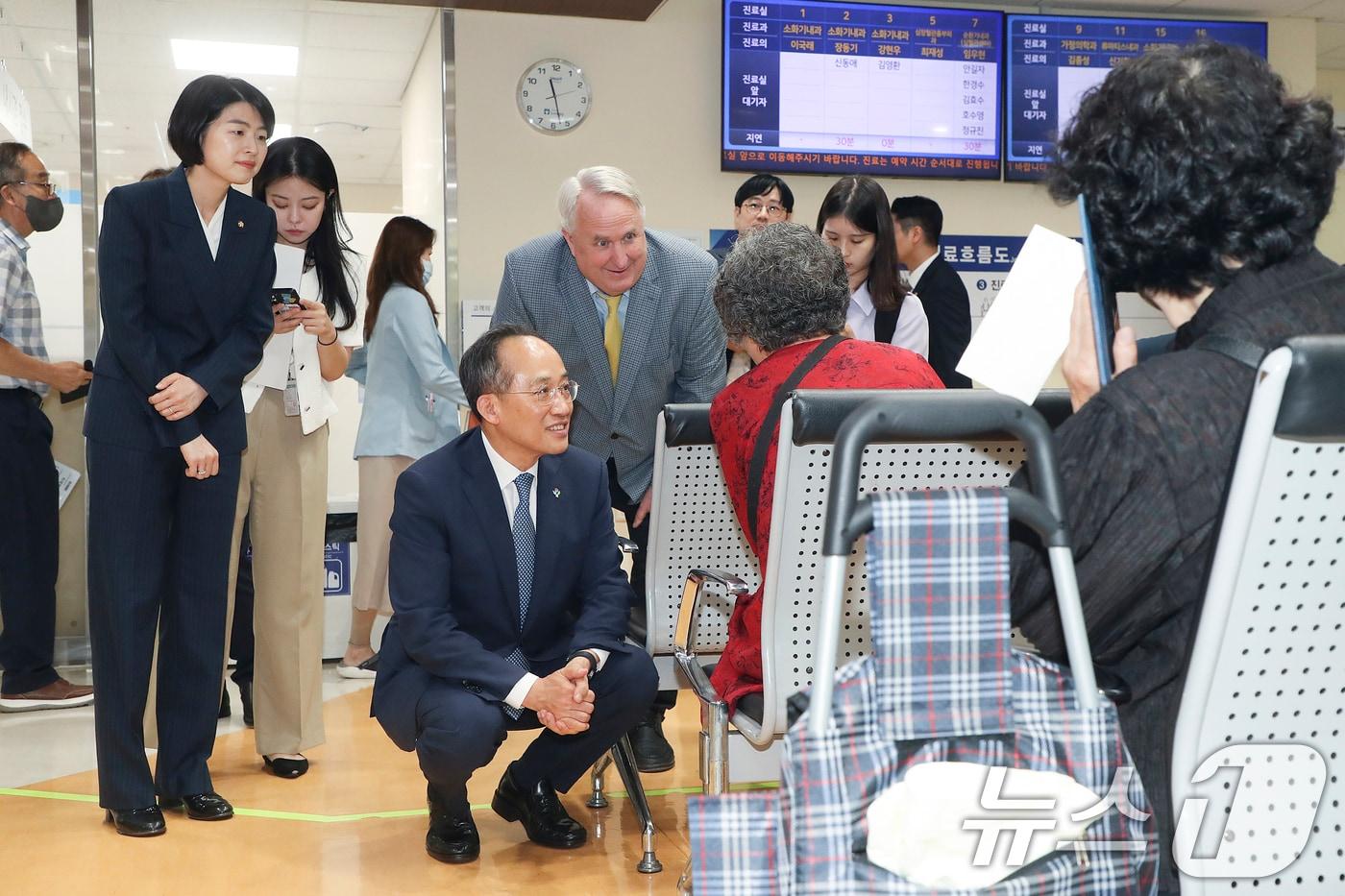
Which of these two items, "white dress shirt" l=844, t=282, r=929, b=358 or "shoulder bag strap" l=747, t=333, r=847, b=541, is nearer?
"shoulder bag strap" l=747, t=333, r=847, b=541

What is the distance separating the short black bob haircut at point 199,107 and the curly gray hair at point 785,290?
4.30 ft

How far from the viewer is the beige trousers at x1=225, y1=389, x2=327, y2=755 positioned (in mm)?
3266

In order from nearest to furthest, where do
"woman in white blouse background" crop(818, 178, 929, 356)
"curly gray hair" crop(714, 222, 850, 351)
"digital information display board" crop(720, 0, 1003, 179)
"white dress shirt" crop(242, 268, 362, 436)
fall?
1. "curly gray hair" crop(714, 222, 850, 351)
2. "white dress shirt" crop(242, 268, 362, 436)
3. "woman in white blouse background" crop(818, 178, 929, 356)
4. "digital information display board" crop(720, 0, 1003, 179)

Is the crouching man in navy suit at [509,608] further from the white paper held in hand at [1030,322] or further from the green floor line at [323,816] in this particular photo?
the white paper held in hand at [1030,322]

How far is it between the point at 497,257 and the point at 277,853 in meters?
3.21

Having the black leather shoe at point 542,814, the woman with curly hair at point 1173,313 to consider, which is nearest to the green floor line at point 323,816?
the black leather shoe at point 542,814

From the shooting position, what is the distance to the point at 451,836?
263cm

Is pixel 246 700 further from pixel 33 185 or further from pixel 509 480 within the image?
pixel 33 185

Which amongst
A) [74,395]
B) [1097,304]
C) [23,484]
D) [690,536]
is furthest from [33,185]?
A: [1097,304]

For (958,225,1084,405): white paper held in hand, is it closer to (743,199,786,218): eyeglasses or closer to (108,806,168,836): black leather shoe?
(108,806,168,836): black leather shoe

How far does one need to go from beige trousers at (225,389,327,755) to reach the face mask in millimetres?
1825

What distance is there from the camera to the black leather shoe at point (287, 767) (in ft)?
10.8

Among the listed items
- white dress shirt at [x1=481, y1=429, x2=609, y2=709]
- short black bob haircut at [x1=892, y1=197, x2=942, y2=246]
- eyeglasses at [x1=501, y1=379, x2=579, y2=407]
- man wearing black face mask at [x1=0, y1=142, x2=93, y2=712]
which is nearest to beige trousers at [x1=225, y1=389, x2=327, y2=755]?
white dress shirt at [x1=481, y1=429, x2=609, y2=709]

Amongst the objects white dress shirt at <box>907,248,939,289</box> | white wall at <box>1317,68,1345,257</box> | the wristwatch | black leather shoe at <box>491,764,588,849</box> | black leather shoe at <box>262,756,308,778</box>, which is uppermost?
white wall at <box>1317,68,1345,257</box>
